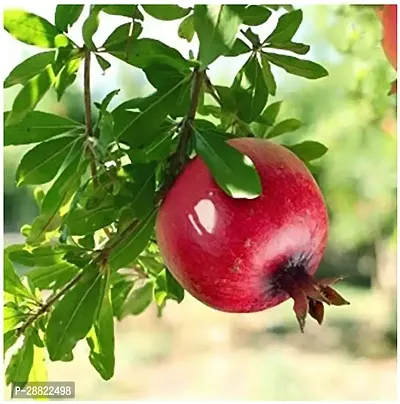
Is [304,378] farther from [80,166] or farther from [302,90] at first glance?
[80,166]

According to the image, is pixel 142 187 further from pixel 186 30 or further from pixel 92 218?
pixel 186 30

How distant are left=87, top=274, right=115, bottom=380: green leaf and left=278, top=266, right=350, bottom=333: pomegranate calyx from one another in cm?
15

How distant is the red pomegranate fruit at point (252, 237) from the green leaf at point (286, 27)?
0.38ft

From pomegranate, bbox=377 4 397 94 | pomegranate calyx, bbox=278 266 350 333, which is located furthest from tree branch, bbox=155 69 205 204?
pomegranate, bbox=377 4 397 94

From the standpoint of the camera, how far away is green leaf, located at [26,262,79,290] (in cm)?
65

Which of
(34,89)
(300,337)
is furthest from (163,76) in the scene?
(300,337)

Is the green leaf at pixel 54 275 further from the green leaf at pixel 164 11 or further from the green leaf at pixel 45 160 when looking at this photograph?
the green leaf at pixel 164 11

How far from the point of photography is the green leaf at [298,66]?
2.14 feet

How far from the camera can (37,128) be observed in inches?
25.2

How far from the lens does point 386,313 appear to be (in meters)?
5.79

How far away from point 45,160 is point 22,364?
0.18 metres

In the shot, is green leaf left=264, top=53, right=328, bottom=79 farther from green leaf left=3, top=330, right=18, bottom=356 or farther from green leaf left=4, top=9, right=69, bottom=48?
green leaf left=3, top=330, right=18, bottom=356

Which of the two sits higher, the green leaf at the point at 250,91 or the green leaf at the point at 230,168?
the green leaf at the point at 250,91

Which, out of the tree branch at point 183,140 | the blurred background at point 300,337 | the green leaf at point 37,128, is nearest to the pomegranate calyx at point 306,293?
the tree branch at point 183,140
